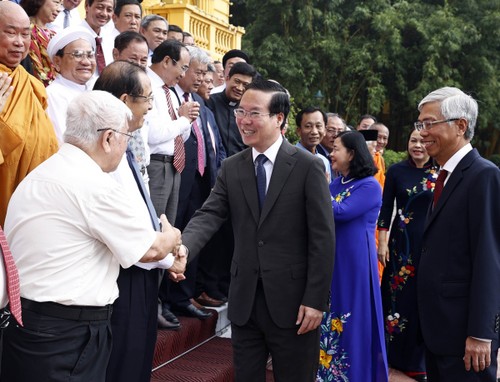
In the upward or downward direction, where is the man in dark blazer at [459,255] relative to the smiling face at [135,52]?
downward

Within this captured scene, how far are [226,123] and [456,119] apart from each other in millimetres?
2548

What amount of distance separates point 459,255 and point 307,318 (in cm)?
73

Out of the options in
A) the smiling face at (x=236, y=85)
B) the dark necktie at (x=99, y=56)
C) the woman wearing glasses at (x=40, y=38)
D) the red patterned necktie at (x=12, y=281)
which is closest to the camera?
the red patterned necktie at (x=12, y=281)

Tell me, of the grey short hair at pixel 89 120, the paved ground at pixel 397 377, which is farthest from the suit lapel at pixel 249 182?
the paved ground at pixel 397 377

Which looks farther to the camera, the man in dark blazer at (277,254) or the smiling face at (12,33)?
the smiling face at (12,33)

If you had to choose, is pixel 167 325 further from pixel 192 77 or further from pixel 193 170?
pixel 192 77

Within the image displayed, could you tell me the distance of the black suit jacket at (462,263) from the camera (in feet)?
8.84

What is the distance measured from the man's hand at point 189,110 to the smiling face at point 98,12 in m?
1.18

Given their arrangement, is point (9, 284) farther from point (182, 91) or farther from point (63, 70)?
point (182, 91)

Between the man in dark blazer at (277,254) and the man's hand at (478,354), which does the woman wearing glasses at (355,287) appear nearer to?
the man in dark blazer at (277,254)

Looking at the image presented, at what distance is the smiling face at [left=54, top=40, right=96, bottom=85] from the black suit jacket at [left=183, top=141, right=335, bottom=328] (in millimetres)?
1169

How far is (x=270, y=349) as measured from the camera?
9.85ft

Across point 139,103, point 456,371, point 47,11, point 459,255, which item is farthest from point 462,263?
point 47,11

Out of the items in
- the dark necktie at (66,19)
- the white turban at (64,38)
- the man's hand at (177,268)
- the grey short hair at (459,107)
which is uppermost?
the dark necktie at (66,19)
